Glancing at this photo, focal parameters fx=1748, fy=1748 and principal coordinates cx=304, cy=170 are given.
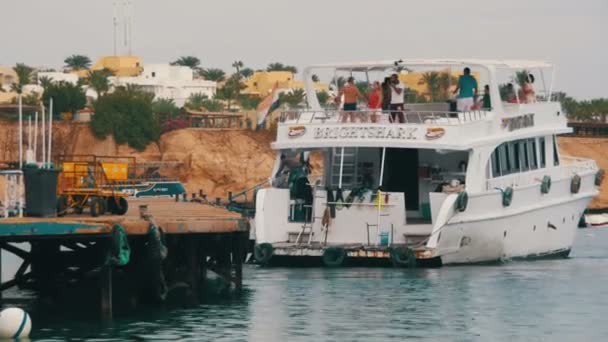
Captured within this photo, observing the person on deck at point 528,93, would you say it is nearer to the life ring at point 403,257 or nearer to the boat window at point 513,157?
the boat window at point 513,157

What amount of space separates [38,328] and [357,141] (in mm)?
10386

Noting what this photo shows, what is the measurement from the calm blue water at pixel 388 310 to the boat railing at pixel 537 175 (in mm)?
1753

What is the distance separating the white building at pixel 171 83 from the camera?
122 meters

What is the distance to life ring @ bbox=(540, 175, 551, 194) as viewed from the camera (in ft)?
124

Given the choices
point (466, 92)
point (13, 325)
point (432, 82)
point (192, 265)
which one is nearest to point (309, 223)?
point (466, 92)

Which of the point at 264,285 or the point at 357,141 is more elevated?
the point at 357,141

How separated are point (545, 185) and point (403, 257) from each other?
5.58 meters

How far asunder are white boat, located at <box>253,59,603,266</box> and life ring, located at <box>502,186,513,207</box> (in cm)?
2

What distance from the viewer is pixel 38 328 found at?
1025 inches

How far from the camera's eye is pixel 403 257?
33.6 meters

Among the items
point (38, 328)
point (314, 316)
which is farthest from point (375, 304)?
point (38, 328)

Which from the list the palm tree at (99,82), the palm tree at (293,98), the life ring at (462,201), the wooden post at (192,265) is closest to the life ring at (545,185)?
the life ring at (462,201)

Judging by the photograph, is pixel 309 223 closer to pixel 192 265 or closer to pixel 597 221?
pixel 192 265

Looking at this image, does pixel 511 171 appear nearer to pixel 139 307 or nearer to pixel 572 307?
pixel 572 307
